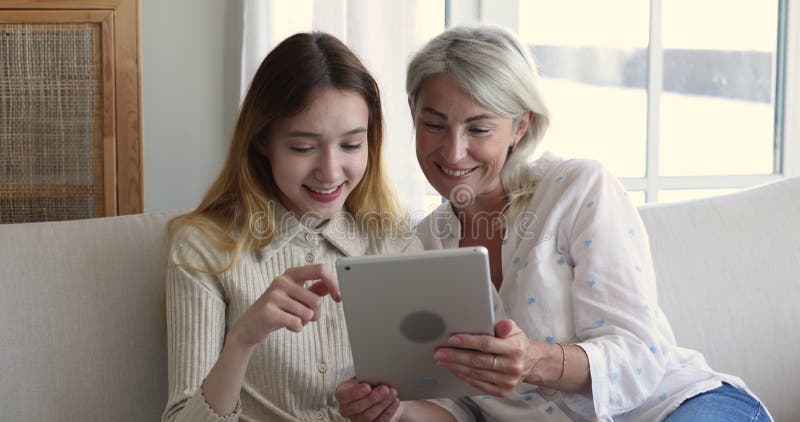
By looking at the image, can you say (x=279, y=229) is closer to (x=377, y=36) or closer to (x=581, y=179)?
(x=581, y=179)

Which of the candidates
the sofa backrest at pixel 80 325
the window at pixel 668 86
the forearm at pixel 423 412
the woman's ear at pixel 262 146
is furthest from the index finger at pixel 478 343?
the window at pixel 668 86

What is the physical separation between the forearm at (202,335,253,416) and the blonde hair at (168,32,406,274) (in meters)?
0.23

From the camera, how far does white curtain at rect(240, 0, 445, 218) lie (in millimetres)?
2303

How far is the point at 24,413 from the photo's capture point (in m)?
1.70

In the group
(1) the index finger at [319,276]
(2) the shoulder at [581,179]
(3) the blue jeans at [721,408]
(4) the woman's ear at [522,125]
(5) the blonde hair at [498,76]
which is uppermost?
(5) the blonde hair at [498,76]

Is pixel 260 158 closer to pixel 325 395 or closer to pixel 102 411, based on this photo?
pixel 325 395

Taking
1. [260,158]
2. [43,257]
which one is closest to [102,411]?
[43,257]

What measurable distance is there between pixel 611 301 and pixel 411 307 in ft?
1.41

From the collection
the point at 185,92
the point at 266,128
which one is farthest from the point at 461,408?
the point at 185,92

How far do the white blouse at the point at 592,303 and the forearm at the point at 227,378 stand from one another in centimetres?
46

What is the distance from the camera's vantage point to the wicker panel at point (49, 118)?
2018 millimetres

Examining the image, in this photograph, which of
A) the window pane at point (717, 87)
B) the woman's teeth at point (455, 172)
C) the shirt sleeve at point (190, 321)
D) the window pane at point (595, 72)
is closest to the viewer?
the shirt sleeve at point (190, 321)

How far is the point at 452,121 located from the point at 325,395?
1.79 feet

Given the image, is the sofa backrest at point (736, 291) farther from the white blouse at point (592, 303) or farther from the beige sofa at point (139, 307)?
the white blouse at point (592, 303)
